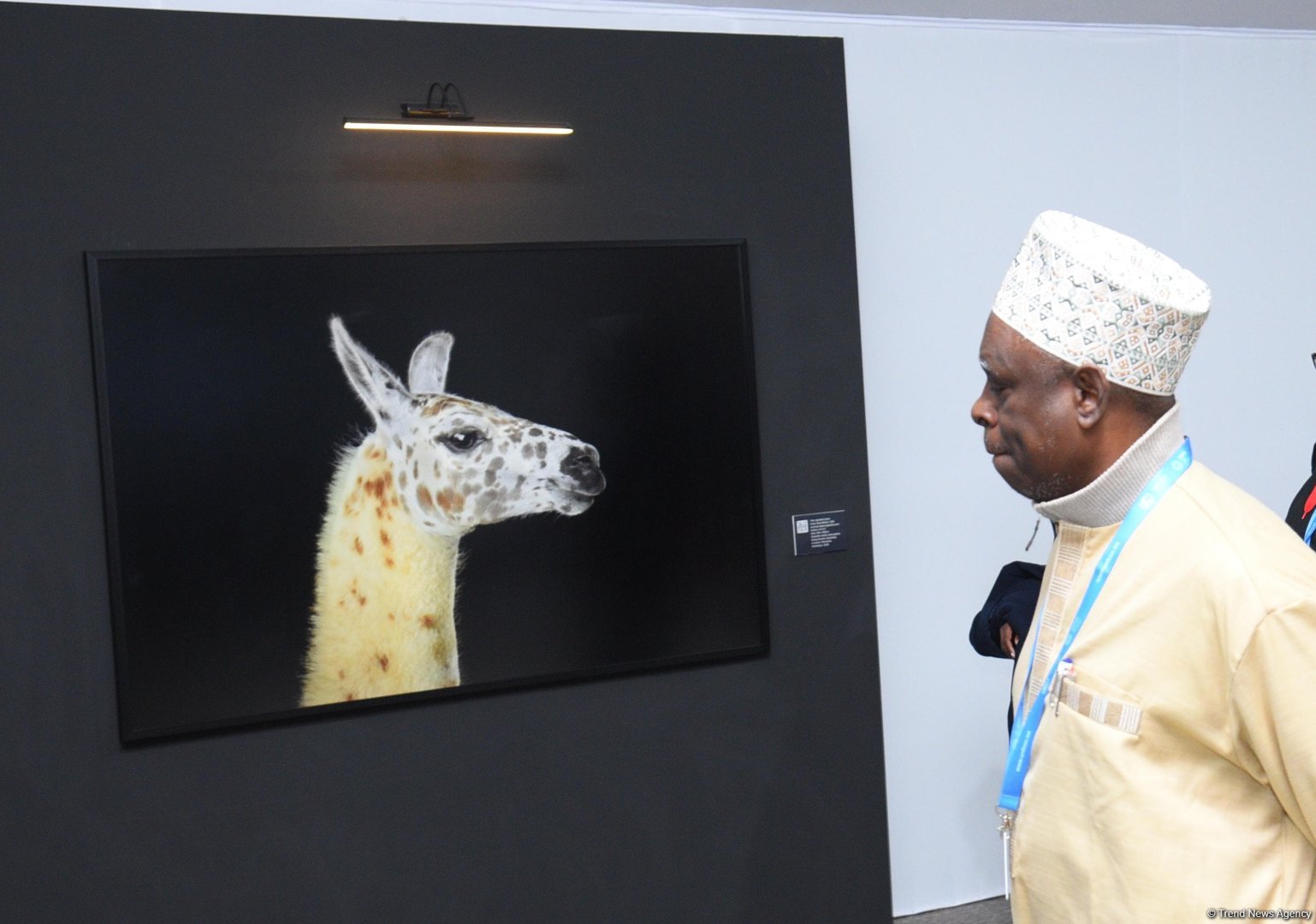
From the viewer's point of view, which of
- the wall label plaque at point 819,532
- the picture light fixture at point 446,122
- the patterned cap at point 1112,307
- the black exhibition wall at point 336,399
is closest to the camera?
the patterned cap at point 1112,307

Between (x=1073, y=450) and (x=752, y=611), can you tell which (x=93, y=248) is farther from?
(x=1073, y=450)

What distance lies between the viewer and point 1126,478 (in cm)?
138

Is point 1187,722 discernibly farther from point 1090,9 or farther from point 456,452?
point 1090,9

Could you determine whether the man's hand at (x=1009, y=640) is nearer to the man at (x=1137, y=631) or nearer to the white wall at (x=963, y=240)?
the white wall at (x=963, y=240)

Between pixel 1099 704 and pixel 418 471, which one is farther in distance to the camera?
pixel 418 471

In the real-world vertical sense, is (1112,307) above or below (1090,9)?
below

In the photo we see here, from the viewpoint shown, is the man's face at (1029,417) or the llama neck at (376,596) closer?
the man's face at (1029,417)

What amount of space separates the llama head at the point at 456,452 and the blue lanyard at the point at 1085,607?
1777mm

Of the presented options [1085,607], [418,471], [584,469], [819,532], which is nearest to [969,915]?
[819,532]

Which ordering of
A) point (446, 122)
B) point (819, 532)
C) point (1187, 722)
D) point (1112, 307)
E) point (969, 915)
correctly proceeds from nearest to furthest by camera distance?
1. point (1187, 722)
2. point (1112, 307)
3. point (446, 122)
4. point (819, 532)
5. point (969, 915)

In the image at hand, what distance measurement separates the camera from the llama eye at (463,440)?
3.05 meters

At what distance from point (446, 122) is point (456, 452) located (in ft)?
2.75

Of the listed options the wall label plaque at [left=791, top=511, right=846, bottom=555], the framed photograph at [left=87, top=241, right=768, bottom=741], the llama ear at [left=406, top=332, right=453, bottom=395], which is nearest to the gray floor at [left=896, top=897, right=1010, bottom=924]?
the framed photograph at [left=87, top=241, right=768, bottom=741]

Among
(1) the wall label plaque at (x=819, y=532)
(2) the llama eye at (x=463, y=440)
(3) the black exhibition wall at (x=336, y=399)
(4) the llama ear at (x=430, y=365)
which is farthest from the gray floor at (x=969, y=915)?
(4) the llama ear at (x=430, y=365)
